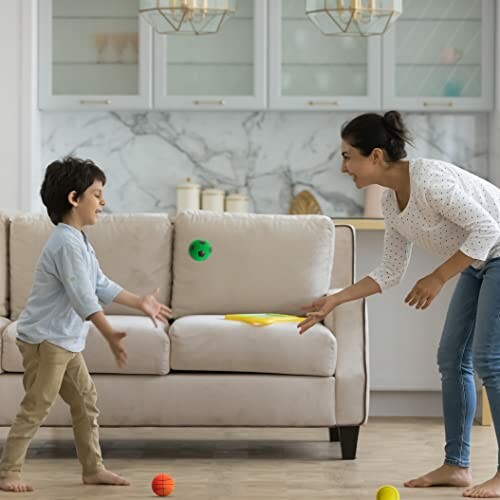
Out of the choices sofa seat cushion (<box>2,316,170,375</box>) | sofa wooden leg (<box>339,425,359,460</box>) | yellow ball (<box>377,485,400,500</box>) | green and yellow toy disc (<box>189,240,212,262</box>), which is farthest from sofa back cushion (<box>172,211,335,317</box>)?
yellow ball (<box>377,485,400,500</box>)

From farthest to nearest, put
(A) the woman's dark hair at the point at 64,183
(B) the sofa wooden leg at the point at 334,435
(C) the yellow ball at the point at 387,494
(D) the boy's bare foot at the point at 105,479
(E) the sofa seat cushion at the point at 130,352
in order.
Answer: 1. (B) the sofa wooden leg at the point at 334,435
2. (E) the sofa seat cushion at the point at 130,352
3. (D) the boy's bare foot at the point at 105,479
4. (A) the woman's dark hair at the point at 64,183
5. (C) the yellow ball at the point at 387,494

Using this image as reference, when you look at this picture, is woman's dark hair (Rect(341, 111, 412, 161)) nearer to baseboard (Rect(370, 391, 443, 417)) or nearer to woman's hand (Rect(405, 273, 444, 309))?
woman's hand (Rect(405, 273, 444, 309))

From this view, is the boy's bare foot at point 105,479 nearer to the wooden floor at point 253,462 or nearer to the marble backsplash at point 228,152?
the wooden floor at point 253,462

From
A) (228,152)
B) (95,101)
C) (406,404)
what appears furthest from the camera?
(228,152)

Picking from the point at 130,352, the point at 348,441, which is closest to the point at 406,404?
the point at 348,441

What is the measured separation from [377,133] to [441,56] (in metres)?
2.61

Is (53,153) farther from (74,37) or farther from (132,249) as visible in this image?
(132,249)

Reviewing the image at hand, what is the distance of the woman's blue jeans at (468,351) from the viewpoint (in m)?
3.05

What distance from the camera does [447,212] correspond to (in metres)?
2.97

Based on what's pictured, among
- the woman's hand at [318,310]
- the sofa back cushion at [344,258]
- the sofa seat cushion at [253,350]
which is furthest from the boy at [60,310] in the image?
the sofa back cushion at [344,258]

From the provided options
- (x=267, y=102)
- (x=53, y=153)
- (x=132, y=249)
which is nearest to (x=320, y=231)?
(x=132, y=249)

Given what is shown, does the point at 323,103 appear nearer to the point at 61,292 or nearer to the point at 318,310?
the point at 318,310

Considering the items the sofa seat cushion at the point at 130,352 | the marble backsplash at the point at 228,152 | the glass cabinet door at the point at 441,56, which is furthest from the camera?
the marble backsplash at the point at 228,152

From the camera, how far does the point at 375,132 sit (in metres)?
3.08
